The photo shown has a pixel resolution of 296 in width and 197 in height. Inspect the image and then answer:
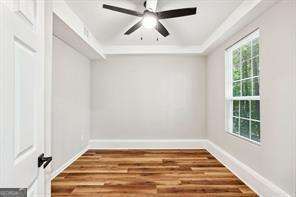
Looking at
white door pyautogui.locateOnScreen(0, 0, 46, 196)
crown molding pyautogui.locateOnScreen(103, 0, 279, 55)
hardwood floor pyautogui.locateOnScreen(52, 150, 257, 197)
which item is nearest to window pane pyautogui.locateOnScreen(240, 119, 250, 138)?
hardwood floor pyautogui.locateOnScreen(52, 150, 257, 197)

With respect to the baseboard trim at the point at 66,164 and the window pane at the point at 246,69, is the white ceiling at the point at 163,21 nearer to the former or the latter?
the window pane at the point at 246,69

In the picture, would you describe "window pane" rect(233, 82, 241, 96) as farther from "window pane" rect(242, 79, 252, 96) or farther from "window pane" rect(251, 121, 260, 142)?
"window pane" rect(251, 121, 260, 142)

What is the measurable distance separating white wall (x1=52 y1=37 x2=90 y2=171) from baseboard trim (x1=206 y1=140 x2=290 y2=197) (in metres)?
2.85

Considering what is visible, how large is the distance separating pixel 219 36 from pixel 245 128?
164cm

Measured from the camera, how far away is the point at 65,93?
145 inches

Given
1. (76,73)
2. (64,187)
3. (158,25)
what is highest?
(158,25)

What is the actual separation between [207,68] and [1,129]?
4.91 metres

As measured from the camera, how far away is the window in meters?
3.02

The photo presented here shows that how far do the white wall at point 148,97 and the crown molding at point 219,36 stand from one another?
0.99 feet

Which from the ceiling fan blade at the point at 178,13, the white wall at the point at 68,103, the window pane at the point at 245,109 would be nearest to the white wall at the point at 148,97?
the white wall at the point at 68,103

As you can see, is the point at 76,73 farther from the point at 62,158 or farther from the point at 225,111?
the point at 225,111

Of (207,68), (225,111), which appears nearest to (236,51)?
(225,111)

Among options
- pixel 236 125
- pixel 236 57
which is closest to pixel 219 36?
pixel 236 57

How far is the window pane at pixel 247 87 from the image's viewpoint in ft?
10.6
